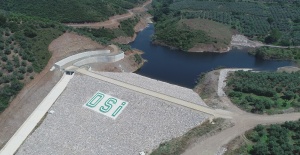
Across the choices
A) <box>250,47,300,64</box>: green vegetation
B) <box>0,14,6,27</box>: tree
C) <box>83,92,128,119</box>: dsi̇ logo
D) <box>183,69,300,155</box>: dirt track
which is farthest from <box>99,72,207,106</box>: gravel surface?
<box>250,47,300,64</box>: green vegetation

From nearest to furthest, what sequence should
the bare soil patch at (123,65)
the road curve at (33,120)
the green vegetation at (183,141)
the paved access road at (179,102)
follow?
the green vegetation at (183,141) → the road curve at (33,120) → the paved access road at (179,102) → the bare soil patch at (123,65)

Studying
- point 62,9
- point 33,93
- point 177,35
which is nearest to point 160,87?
point 33,93

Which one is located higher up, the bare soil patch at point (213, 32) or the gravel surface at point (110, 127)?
the gravel surface at point (110, 127)

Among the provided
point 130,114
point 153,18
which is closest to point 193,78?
point 130,114

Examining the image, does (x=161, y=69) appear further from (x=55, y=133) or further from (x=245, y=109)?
(x=55, y=133)

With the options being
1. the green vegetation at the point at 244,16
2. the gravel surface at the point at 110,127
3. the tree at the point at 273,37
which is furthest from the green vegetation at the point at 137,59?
the tree at the point at 273,37

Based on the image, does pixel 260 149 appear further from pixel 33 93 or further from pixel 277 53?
pixel 277 53

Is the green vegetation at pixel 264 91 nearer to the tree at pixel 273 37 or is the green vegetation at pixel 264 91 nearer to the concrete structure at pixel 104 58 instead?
the concrete structure at pixel 104 58
